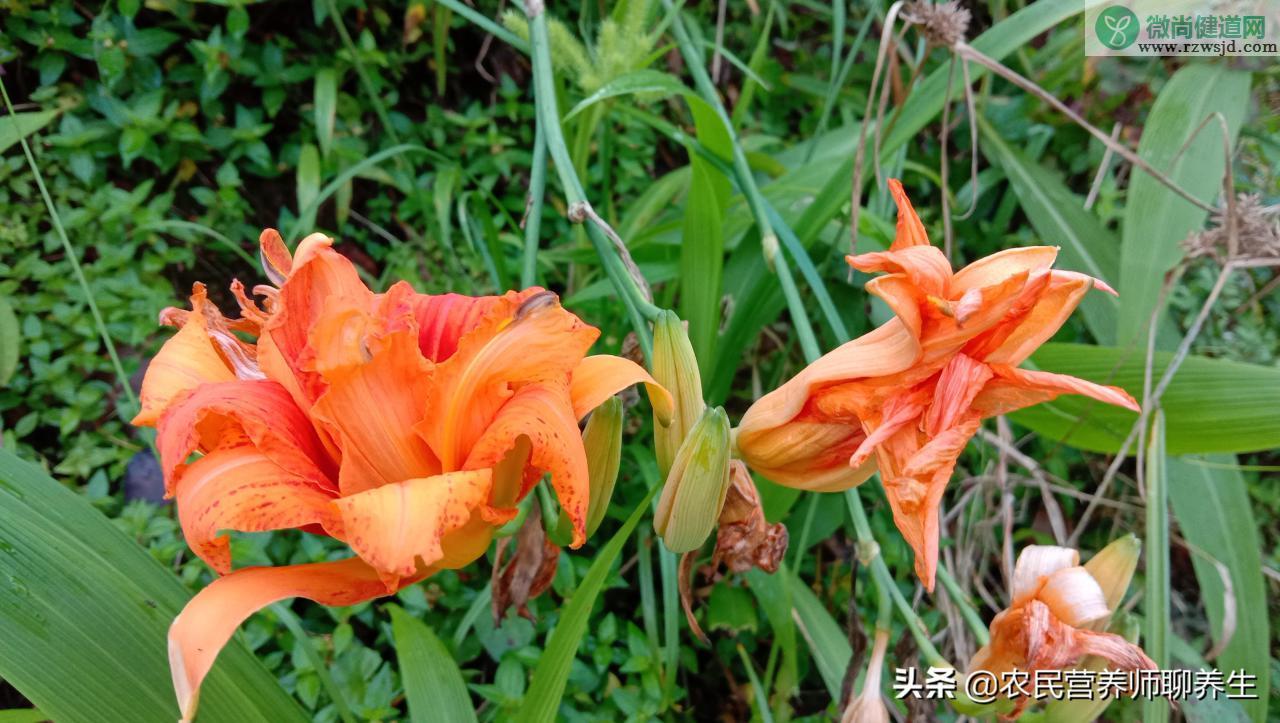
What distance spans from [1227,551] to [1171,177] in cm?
52

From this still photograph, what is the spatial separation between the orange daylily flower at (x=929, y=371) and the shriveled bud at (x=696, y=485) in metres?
0.08

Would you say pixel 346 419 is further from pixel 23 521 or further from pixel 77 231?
pixel 77 231

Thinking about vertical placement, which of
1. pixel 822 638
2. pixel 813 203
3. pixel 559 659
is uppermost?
Answer: pixel 813 203

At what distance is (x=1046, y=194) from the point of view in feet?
4.12

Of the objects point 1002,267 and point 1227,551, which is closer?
point 1002,267

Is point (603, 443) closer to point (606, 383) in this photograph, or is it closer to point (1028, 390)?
point (606, 383)

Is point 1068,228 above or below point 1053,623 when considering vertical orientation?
above

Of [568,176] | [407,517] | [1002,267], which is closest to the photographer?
[407,517]

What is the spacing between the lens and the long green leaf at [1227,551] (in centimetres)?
90

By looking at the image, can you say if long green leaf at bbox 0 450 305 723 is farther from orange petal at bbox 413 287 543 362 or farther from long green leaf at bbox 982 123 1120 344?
long green leaf at bbox 982 123 1120 344

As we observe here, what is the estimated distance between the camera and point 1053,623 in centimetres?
57
